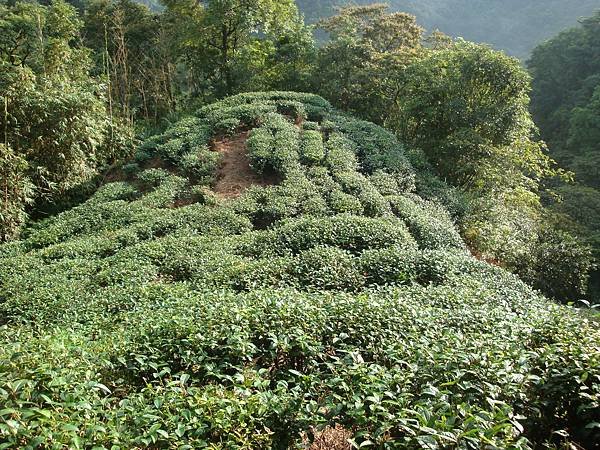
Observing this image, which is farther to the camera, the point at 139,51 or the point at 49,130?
the point at 139,51

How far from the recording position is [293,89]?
18453mm

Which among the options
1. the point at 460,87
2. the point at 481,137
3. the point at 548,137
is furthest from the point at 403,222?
the point at 548,137

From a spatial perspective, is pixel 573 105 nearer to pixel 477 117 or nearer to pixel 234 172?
pixel 477 117

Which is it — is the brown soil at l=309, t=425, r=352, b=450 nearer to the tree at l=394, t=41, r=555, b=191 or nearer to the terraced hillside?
the terraced hillside

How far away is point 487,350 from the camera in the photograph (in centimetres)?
316

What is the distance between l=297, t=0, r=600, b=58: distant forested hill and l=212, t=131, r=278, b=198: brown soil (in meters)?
39.6

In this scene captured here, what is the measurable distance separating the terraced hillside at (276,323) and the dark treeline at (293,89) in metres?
1.10

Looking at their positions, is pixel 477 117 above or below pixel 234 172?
above

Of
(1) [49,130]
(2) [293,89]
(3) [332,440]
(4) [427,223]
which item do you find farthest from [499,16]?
(3) [332,440]

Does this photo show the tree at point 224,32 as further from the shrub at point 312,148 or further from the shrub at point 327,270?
the shrub at point 327,270

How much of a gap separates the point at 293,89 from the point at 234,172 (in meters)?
7.25

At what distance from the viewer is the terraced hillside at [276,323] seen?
2594 millimetres

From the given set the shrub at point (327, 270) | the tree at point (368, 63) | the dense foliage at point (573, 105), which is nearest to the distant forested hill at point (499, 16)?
the dense foliage at point (573, 105)

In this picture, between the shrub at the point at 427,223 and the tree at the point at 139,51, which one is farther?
the tree at the point at 139,51
